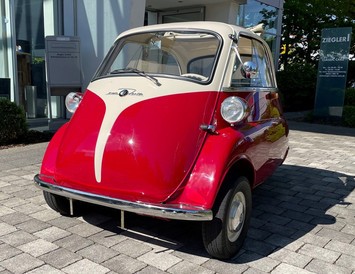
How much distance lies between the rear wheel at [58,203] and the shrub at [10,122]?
3749mm

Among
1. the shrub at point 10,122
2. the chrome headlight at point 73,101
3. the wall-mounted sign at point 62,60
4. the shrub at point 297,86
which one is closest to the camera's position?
the chrome headlight at point 73,101

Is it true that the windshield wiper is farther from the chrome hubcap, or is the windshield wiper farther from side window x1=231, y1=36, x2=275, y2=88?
the chrome hubcap

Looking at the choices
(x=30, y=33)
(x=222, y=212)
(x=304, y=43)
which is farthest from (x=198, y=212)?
(x=304, y=43)

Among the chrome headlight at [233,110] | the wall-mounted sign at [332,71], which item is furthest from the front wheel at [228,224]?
the wall-mounted sign at [332,71]

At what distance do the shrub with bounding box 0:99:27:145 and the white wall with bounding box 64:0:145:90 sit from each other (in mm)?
2524

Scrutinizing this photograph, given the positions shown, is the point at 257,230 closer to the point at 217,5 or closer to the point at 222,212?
the point at 222,212

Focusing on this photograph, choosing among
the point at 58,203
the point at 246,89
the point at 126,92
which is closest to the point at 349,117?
the point at 246,89

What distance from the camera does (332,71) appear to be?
39.5 feet

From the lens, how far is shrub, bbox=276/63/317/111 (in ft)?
50.9

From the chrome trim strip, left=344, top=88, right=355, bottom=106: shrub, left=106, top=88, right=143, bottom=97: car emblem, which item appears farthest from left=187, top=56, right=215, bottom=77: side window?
left=344, top=88, right=355, bottom=106: shrub

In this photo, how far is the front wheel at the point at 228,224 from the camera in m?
2.82

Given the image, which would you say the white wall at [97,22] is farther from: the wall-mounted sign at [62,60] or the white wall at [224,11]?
the white wall at [224,11]

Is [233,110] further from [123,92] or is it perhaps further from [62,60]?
[62,60]

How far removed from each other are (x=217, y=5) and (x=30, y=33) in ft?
20.7
